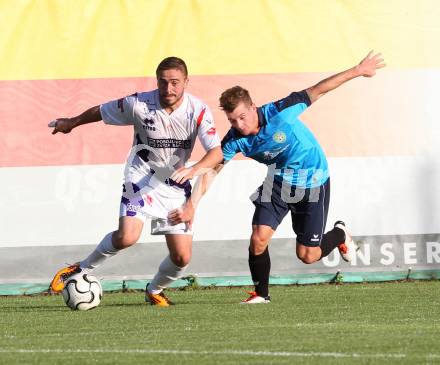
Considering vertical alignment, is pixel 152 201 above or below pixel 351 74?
below

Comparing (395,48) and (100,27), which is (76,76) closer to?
(100,27)

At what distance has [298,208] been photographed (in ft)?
34.9

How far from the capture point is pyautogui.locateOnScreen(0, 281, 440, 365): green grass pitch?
21.4 ft

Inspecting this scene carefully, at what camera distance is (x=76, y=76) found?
41.1 ft

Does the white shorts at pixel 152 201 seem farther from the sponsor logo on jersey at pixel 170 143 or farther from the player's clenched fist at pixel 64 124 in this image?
the player's clenched fist at pixel 64 124

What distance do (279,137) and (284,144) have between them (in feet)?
0.27

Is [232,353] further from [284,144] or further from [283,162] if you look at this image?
[283,162]

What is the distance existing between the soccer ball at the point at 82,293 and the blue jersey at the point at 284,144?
5.52ft

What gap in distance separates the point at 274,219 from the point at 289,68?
286cm

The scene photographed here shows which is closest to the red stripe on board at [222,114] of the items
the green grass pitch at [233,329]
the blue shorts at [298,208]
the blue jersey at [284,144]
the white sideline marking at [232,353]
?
the green grass pitch at [233,329]

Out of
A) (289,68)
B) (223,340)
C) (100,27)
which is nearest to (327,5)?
(289,68)

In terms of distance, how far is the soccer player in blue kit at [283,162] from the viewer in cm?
995

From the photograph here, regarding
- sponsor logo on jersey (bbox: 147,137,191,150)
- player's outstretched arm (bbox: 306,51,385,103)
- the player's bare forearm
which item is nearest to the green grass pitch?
the player's bare forearm

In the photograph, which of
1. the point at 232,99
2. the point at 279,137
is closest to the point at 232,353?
the point at 232,99
